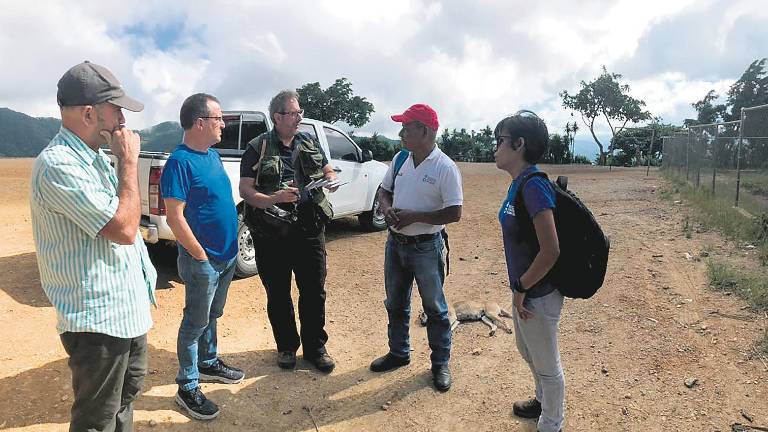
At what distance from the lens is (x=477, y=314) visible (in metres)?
4.70

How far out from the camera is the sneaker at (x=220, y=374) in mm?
3484

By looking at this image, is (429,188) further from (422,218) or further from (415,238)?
(415,238)

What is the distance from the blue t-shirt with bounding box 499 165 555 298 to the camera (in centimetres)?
236

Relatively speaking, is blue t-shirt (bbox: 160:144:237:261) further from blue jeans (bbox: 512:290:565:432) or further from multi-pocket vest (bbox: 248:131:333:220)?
blue jeans (bbox: 512:290:565:432)

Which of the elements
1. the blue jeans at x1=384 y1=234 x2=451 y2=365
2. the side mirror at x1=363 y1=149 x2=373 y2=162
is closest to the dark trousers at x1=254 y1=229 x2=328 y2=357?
the blue jeans at x1=384 y1=234 x2=451 y2=365

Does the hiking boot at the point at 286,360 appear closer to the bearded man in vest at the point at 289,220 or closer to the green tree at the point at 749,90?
the bearded man in vest at the point at 289,220

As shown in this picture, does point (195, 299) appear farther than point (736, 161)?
No

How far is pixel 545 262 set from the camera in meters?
2.38

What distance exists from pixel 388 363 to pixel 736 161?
8923 mm

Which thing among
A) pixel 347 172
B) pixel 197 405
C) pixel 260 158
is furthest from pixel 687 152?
pixel 197 405

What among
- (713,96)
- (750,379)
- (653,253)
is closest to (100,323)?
(750,379)

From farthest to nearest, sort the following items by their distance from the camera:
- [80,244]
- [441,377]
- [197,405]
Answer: [441,377], [197,405], [80,244]

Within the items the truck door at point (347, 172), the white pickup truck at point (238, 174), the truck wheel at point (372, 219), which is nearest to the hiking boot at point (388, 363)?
the white pickup truck at point (238, 174)

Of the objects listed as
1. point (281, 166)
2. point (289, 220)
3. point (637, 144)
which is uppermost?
point (637, 144)
